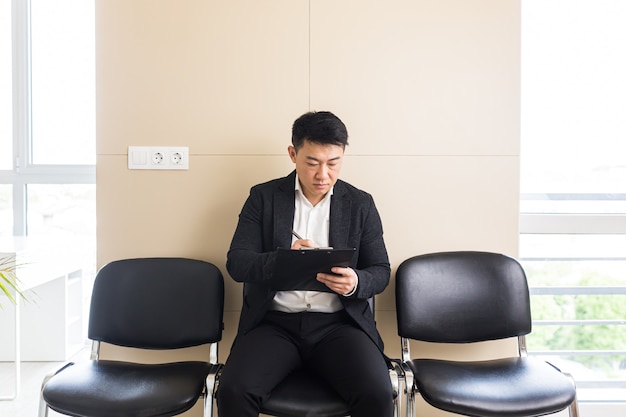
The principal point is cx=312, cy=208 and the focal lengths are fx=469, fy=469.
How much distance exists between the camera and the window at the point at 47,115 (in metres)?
3.43

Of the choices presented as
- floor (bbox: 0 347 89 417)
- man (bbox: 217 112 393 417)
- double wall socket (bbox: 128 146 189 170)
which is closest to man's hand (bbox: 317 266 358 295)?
man (bbox: 217 112 393 417)

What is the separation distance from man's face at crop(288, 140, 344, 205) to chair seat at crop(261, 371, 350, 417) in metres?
0.73

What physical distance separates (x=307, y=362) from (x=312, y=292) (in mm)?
262

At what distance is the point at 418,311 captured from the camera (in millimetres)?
2008

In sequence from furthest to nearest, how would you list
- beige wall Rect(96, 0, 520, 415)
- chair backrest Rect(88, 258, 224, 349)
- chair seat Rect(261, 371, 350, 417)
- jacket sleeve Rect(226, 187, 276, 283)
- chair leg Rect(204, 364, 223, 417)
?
beige wall Rect(96, 0, 520, 415) → chair backrest Rect(88, 258, 224, 349) → jacket sleeve Rect(226, 187, 276, 283) → chair leg Rect(204, 364, 223, 417) → chair seat Rect(261, 371, 350, 417)

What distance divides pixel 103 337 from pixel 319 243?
0.98m

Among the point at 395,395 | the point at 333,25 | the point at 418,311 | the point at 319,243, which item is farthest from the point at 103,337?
the point at 333,25

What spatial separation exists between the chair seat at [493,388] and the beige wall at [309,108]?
0.44 metres

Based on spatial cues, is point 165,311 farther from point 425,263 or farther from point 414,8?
point 414,8

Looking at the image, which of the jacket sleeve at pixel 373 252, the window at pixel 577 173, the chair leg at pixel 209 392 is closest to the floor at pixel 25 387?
the chair leg at pixel 209 392

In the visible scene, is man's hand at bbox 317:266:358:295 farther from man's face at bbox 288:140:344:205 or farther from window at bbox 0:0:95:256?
window at bbox 0:0:95:256

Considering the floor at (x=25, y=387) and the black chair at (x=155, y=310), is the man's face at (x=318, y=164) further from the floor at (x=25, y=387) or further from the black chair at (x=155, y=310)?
the floor at (x=25, y=387)

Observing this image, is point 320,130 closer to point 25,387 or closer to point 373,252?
point 373,252

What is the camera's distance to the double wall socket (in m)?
2.16
